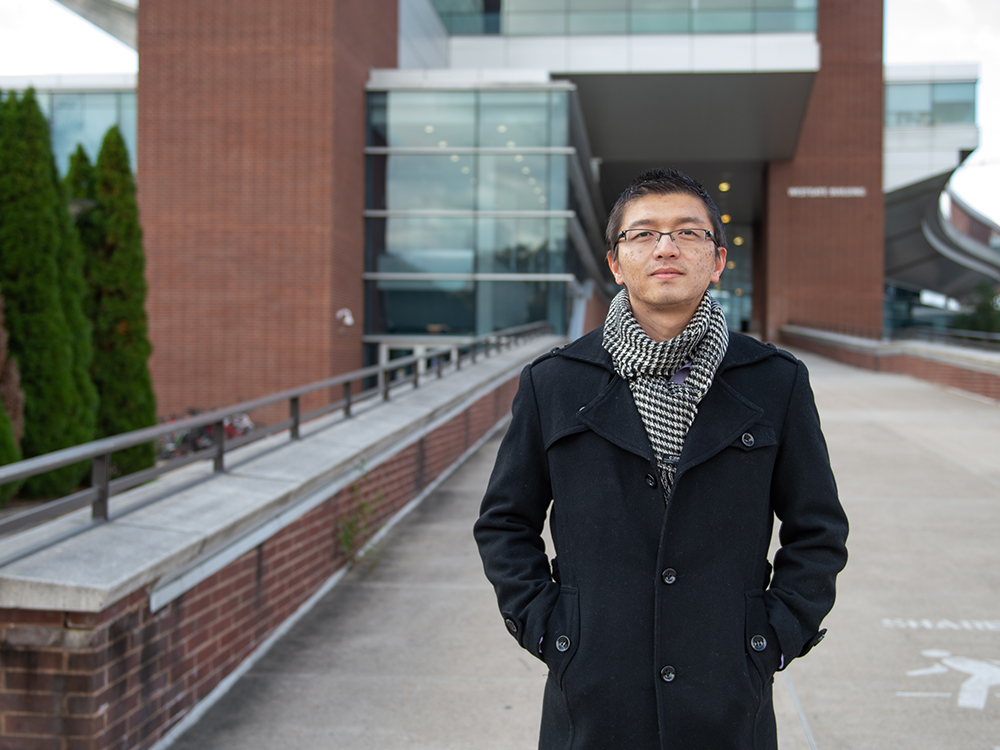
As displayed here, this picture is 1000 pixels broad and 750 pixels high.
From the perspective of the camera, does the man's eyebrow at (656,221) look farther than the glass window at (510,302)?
No

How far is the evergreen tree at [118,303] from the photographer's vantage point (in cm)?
1112

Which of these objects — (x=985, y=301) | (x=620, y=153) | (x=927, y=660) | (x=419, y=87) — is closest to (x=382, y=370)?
(x=927, y=660)

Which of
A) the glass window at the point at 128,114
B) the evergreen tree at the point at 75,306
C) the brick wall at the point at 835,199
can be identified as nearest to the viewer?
the evergreen tree at the point at 75,306

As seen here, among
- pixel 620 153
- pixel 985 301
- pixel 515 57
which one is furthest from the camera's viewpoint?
pixel 985 301

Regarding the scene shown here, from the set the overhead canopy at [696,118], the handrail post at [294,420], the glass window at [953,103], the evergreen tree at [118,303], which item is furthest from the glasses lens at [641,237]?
the glass window at [953,103]

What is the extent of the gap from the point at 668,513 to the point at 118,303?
11.2 m

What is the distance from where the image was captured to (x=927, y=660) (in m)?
4.47

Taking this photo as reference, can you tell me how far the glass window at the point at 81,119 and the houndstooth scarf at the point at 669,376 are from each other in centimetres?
2229

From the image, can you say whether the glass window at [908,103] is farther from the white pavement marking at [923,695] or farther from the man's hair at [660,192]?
the man's hair at [660,192]

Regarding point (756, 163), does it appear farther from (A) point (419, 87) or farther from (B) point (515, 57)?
(A) point (419, 87)

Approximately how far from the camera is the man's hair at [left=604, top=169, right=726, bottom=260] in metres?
1.92

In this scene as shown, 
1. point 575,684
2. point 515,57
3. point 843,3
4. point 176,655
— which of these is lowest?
point 176,655

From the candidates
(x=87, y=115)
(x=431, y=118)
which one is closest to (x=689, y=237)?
(x=431, y=118)

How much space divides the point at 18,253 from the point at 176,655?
728cm
